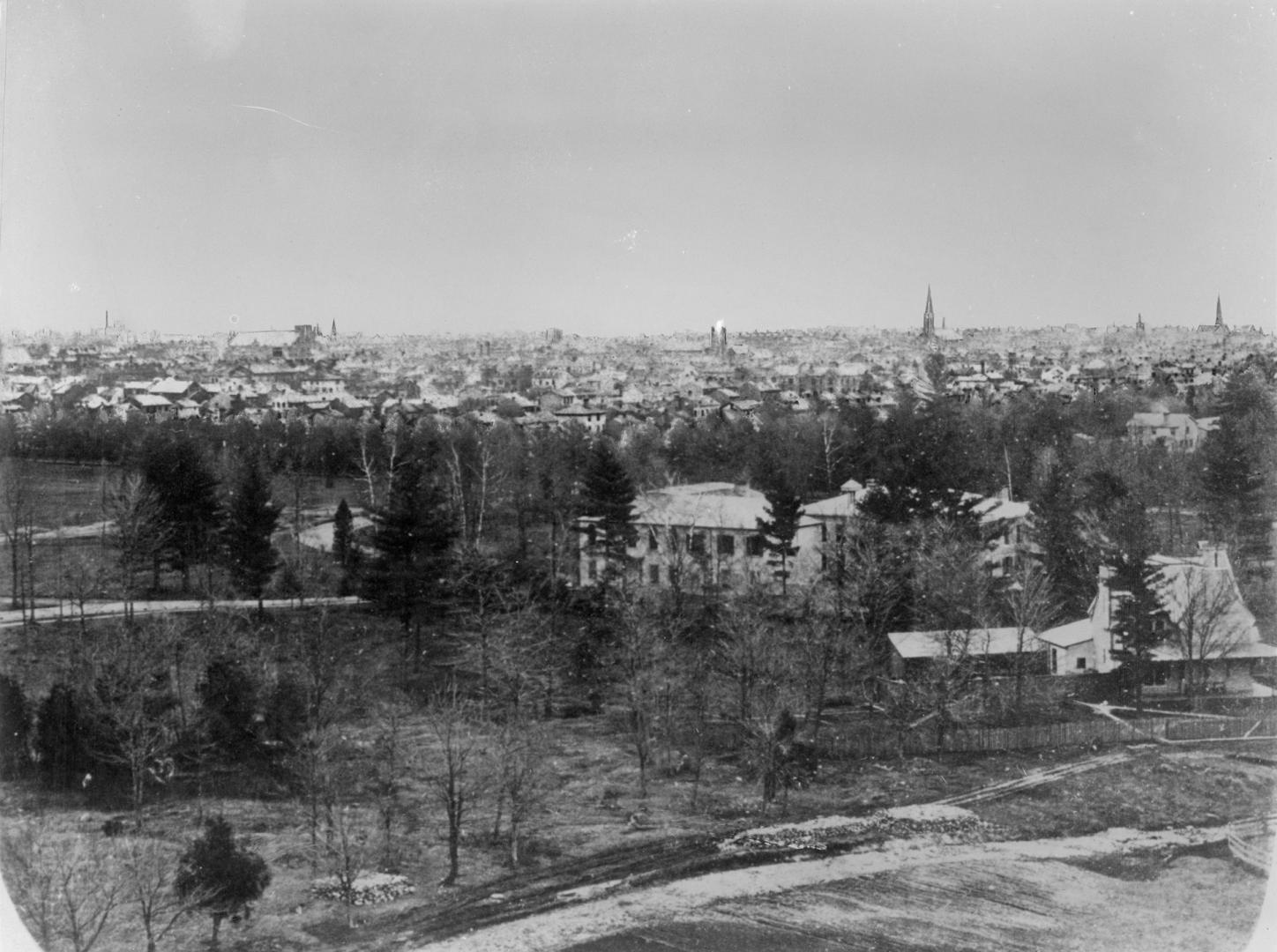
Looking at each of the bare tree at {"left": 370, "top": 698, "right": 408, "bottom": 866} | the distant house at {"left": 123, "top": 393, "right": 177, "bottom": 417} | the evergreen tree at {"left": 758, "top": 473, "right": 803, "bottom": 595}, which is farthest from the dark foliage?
the distant house at {"left": 123, "top": 393, "right": 177, "bottom": 417}

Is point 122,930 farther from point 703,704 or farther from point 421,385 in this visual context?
point 421,385

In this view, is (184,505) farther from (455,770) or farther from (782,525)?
(782,525)

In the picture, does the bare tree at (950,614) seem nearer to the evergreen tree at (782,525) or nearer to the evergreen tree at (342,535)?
the evergreen tree at (782,525)

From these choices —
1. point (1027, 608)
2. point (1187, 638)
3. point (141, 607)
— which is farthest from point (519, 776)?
point (1187, 638)

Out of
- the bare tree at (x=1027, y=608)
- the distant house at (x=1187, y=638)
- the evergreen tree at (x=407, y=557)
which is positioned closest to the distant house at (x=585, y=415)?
the evergreen tree at (x=407, y=557)

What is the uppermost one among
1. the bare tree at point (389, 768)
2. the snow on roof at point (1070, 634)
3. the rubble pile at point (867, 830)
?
the snow on roof at point (1070, 634)

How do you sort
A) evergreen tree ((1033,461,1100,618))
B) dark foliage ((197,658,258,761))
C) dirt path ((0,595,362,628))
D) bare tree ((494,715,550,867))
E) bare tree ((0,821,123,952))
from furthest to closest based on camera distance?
1. evergreen tree ((1033,461,1100,618))
2. dirt path ((0,595,362,628))
3. dark foliage ((197,658,258,761))
4. bare tree ((494,715,550,867))
5. bare tree ((0,821,123,952))

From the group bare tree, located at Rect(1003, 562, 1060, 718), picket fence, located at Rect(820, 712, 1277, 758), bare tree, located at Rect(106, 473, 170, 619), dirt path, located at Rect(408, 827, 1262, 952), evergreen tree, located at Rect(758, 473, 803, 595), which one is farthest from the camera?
evergreen tree, located at Rect(758, 473, 803, 595)

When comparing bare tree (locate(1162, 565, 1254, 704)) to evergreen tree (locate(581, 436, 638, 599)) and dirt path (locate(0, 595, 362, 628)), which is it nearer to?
evergreen tree (locate(581, 436, 638, 599))
